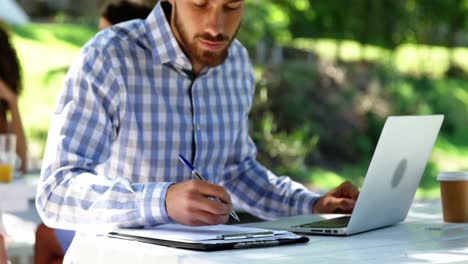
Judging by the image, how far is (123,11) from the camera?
4.26m

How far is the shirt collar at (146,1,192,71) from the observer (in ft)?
8.49

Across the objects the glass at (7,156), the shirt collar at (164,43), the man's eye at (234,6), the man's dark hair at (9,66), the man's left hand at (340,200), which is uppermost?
the man's eye at (234,6)

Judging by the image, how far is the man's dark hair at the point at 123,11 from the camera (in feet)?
14.0

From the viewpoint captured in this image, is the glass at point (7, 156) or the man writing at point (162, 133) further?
the glass at point (7, 156)

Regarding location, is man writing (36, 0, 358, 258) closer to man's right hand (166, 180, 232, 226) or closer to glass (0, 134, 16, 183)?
man's right hand (166, 180, 232, 226)

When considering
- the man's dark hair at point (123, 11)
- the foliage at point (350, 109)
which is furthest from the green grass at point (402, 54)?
the man's dark hair at point (123, 11)

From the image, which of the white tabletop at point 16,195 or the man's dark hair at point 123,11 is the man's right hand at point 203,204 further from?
the man's dark hair at point 123,11

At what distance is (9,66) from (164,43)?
2.66m

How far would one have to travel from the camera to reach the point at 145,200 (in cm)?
209

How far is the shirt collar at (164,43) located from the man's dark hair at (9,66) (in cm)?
257

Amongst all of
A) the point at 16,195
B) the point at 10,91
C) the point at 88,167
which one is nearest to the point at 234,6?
the point at 88,167

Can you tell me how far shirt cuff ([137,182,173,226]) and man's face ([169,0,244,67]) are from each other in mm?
454

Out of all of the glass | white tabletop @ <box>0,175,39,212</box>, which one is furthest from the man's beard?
the glass

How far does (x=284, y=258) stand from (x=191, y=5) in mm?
766
